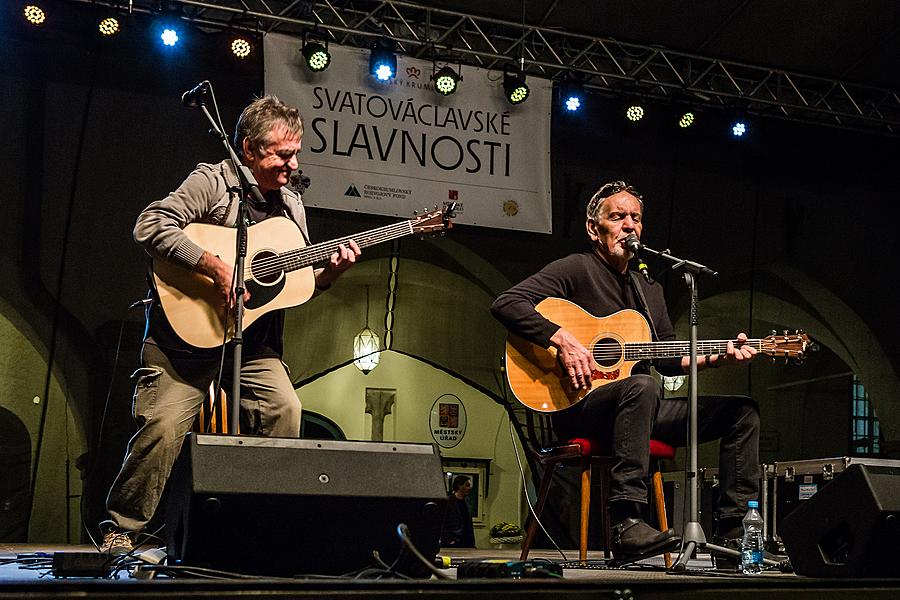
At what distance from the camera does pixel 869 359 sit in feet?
25.6

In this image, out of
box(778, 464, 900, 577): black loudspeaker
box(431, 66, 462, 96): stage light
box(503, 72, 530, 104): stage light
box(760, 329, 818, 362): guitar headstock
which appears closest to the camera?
box(778, 464, 900, 577): black loudspeaker

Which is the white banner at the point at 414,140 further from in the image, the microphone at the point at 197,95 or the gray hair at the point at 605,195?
the microphone at the point at 197,95

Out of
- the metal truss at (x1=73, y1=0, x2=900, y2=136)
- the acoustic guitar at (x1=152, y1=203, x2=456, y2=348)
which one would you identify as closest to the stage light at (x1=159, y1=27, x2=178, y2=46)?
the metal truss at (x1=73, y1=0, x2=900, y2=136)

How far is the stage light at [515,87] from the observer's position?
6.94m

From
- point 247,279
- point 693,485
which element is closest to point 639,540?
point 693,485

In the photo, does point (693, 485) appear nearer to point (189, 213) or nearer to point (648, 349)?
point (648, 349)

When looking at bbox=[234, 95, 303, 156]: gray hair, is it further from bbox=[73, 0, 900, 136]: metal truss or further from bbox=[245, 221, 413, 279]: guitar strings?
bbox=[73, 0, 900, 136]: metal truss

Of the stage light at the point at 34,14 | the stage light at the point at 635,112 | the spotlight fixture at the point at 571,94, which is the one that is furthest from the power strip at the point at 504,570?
the stage light at the point at 635,112

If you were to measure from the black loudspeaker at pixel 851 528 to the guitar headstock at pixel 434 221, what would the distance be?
7.36 ft

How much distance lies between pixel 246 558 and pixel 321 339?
4298mm

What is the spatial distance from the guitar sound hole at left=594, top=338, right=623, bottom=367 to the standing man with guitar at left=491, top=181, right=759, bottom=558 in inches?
0.5

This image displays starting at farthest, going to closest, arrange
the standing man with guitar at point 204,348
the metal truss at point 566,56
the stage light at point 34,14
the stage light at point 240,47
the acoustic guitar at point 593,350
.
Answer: the metal truss at point 566,56 < the stage light at point 240,47 < the stage light at point 34,14 < the acoustic guitar at point 593,350 < the standing man with guitar at point 204,348

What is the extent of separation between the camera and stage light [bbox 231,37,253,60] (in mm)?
6477

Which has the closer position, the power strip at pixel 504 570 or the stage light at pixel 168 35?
the power strip at pixel 504 570
